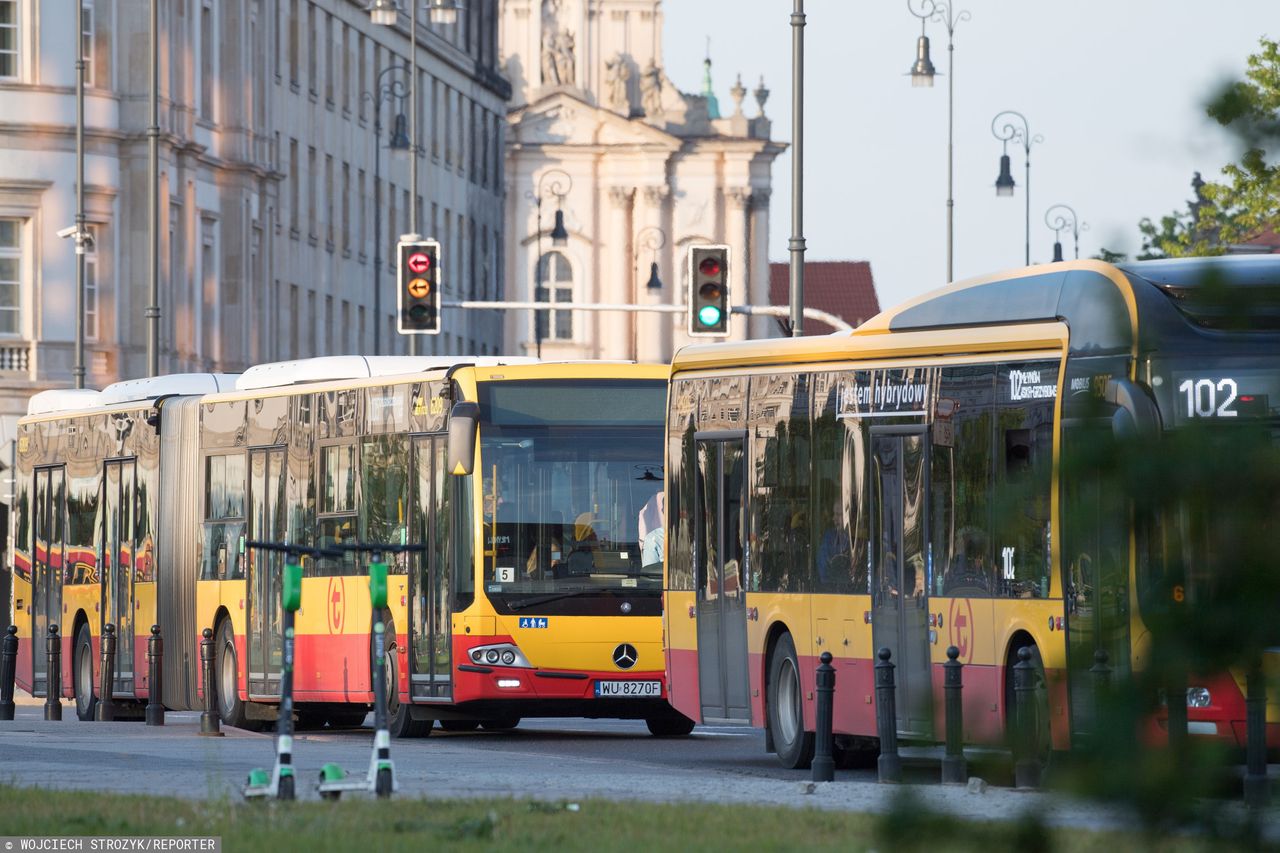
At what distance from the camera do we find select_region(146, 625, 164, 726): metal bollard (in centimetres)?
2653

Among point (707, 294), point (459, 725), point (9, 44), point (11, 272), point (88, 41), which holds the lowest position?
point (459, 725)

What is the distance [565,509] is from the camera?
21.9m

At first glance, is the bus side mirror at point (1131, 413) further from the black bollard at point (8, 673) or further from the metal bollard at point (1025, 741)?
the black bollard at point (8, 673)

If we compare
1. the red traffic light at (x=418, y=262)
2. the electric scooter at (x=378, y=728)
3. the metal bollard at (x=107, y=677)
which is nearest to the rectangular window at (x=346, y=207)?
the red traffic light at (x=418, y=262)

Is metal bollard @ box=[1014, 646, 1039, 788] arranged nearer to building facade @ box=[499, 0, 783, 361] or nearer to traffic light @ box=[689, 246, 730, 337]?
traffic light @ box=[689, 246, 730, 337]

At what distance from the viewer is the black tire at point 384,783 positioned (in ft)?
42.4

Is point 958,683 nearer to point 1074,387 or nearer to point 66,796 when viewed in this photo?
point 1074,387

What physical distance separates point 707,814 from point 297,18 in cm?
6427

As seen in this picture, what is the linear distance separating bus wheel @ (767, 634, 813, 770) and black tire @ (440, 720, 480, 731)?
711 centimetres

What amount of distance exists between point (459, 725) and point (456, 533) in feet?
15.6

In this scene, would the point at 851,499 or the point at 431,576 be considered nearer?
the point at 851,499

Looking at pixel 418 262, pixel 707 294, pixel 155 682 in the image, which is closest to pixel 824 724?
pixel 155 682

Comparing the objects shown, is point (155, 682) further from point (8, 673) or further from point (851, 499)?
point (851, 499)

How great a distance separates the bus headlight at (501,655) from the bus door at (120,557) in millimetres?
7108
